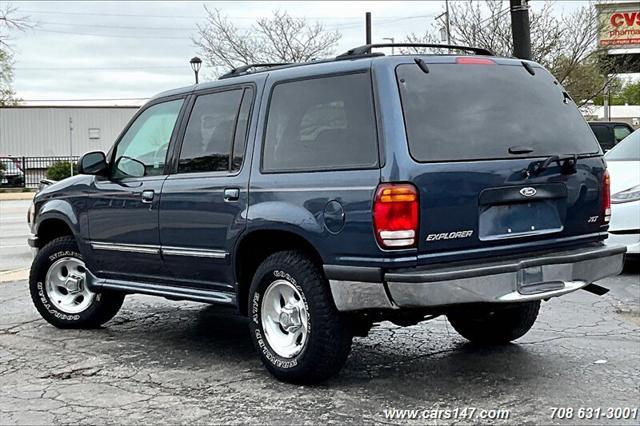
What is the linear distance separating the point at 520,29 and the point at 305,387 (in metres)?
8.66

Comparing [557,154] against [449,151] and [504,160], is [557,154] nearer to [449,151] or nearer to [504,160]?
[504,160]

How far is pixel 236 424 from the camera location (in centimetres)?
462

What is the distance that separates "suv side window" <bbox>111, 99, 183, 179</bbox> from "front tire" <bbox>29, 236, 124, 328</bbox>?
0.90 metres

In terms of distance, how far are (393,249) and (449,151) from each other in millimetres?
665

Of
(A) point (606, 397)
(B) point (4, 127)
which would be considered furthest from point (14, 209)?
(B) point (4, 127)

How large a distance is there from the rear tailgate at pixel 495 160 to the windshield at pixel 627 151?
4905 millimetres

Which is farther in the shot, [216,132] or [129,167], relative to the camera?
[129,167]

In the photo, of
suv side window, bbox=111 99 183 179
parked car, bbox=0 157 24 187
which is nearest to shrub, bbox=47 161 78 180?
parked car, bbox=0 157 24 187

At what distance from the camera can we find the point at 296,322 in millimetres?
5355

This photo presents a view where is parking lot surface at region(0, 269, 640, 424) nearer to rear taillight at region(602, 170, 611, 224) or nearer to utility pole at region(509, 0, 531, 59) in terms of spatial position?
rear taillight at region(602, 170, 611, 224)

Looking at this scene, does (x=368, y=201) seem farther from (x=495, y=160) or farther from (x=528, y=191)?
(x=528, y=191)

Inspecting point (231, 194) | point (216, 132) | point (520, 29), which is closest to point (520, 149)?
point (231, 194)

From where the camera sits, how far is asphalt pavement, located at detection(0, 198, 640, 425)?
4.83 m

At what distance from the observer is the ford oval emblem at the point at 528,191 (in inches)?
200
